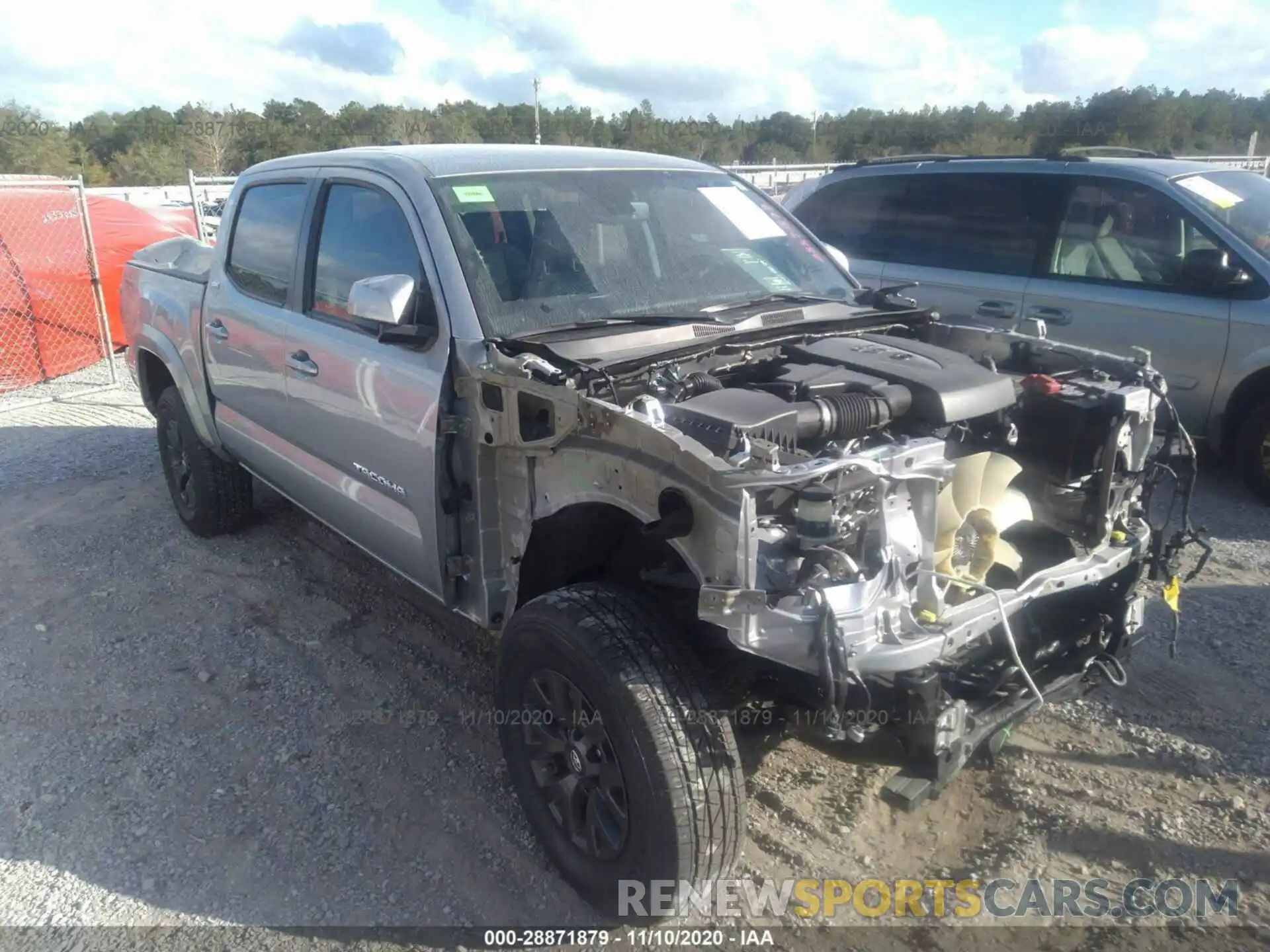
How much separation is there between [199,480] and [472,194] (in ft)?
9.17

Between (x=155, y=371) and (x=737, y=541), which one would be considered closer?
(x=737, y=541)

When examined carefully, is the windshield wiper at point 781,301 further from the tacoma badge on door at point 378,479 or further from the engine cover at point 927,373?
the tacoma badge on door at point 378,479

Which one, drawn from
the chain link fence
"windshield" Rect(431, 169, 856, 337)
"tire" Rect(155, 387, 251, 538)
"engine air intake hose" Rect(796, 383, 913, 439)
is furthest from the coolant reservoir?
the chain link fence

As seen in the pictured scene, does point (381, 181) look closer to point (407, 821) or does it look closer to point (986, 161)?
point (407, 821)

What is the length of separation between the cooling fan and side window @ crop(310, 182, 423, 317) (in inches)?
75.1

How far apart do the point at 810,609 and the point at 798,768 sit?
1.34 metres

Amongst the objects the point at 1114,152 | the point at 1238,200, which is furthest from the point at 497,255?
the point at 1114,152

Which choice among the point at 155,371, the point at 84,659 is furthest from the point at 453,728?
the point at 155,371

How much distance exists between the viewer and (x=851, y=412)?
2.69 meters

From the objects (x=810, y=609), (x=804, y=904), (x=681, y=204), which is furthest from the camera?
(x=681, y=204)

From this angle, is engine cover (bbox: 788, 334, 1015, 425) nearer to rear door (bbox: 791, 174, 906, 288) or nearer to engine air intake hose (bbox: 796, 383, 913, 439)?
engine air intake hose (bbox: 796, 383, 913, 439)

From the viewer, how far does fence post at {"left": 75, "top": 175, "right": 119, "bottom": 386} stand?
929cm

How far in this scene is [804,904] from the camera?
2.75 metres

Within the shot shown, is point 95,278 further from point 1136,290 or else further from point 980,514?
point 980,514
